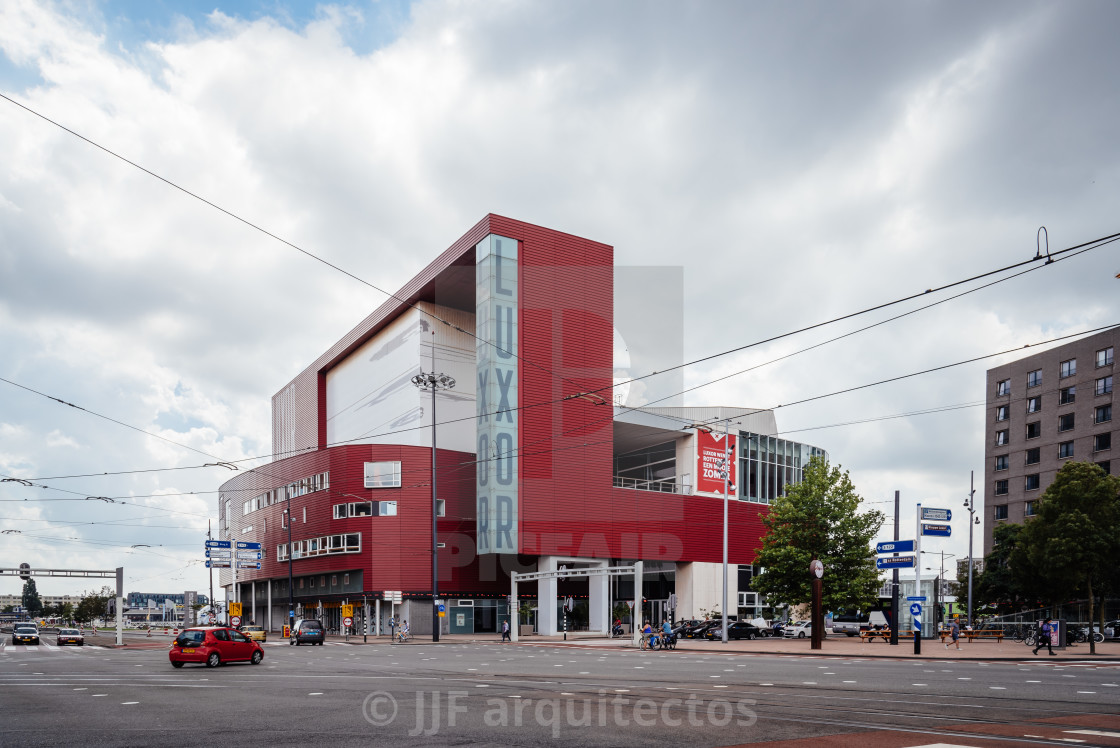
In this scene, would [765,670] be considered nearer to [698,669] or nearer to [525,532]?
[698,669]

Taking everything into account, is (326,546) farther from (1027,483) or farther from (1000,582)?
(1027,483)

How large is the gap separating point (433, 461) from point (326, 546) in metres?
19.9

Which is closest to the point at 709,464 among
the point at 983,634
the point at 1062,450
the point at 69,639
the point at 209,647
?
the point at 983,634

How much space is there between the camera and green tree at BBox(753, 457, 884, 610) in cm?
5344

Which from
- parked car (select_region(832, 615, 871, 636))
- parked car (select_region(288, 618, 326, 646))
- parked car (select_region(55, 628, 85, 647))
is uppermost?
parked car (select_region(288, 618, 326, 646))

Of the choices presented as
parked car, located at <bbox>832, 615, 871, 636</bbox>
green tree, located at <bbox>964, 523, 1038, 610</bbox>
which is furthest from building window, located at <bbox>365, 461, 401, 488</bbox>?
green tree, located at <bbox>964, 523, 1038, 610</bbox>

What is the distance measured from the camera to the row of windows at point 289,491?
75000 millimetres

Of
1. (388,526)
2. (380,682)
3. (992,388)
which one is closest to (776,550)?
(388,526)

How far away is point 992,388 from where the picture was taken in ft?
328

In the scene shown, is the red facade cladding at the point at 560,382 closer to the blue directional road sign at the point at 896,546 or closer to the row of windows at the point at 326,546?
the row of windows at the point at 326,546

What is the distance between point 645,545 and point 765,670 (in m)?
47.2

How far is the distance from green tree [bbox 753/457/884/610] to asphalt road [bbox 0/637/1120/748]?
29410 millimetres

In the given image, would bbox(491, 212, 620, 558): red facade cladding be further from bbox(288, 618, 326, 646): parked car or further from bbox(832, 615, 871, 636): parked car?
bbox(832, 615, 871, 636): parked car

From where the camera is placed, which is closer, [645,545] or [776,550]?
[776,550]
